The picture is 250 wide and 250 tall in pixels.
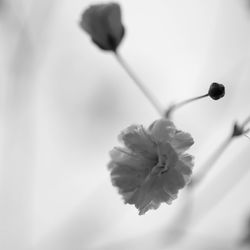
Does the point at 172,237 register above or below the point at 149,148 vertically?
below

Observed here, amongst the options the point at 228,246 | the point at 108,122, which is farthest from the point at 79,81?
the point at 228,246

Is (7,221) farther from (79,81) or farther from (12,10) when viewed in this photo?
(12,10)

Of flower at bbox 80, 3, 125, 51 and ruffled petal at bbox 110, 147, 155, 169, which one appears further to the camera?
flower at bbox 80, 3, 125, 51

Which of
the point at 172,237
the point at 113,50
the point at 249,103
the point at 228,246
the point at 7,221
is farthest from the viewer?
the point at 7,221

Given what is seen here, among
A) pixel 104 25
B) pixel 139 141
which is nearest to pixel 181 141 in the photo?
pixel 139 141

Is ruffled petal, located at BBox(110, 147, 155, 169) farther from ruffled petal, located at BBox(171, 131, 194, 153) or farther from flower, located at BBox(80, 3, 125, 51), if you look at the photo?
flower, located at BBox(80, 3, 125, 51)

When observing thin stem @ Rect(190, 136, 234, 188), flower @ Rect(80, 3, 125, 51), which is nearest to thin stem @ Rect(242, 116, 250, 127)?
thin stem @ Rect(190, 136, 234, 188)

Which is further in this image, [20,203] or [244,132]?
[20,203]

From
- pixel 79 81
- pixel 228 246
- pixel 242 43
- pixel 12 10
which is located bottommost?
pixel 228 246
